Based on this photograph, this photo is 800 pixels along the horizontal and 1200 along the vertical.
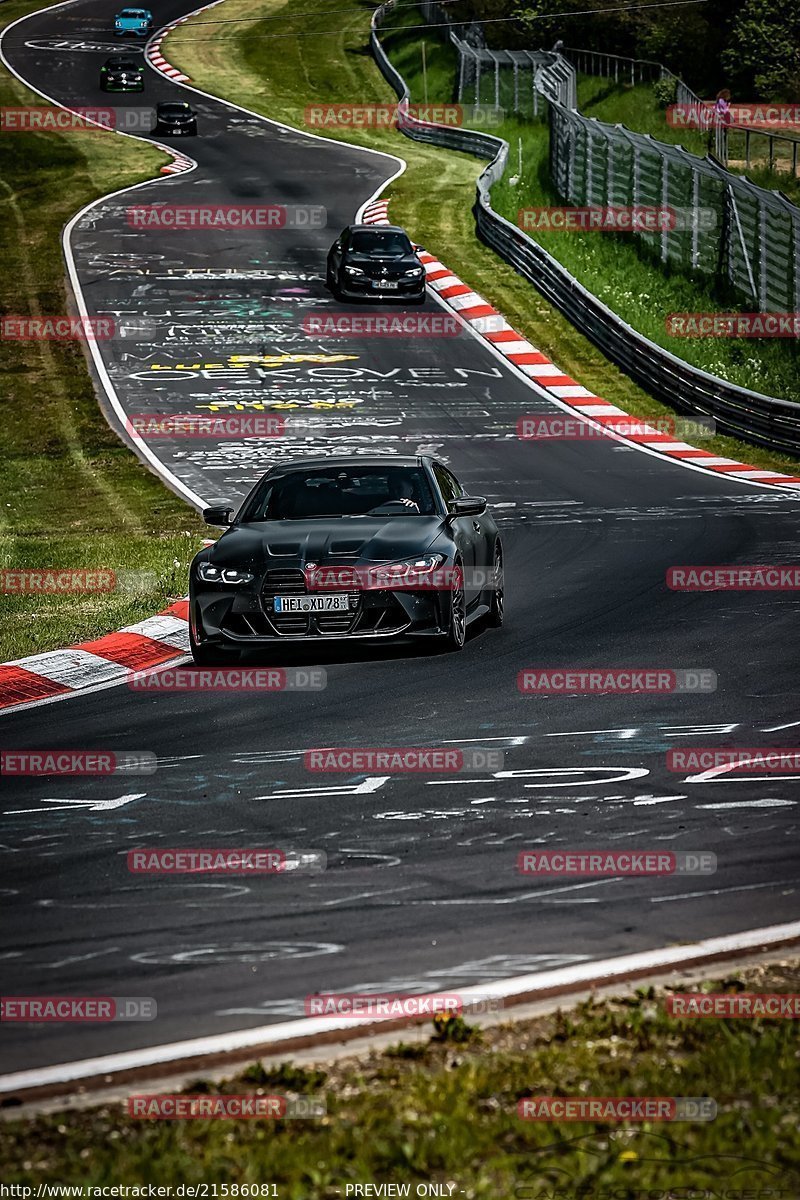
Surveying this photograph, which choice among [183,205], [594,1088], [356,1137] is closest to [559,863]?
[594,1088]

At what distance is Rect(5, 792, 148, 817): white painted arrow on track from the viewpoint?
8.15 m

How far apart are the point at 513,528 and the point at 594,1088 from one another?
14.2 meters

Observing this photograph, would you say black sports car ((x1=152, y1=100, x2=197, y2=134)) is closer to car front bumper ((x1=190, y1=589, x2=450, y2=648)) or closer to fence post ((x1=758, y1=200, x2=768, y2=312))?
fence post ((x1=758, y1=200, x2=768, y2=312))

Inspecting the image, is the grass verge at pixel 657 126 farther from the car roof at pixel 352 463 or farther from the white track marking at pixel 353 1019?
the white track marking at pixel 353 1019

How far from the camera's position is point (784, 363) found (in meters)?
28.6

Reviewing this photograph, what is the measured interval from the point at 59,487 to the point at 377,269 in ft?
46.9

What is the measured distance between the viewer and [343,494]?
1311 cm

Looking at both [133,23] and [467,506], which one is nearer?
[467,506]

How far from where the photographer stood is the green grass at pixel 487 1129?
13.6 ft

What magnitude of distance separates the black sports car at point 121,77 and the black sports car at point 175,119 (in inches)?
364

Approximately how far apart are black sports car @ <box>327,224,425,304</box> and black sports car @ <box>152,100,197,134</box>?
81.7ft

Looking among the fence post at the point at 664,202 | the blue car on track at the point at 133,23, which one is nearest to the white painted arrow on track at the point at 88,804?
the fence post at the point at 664,202

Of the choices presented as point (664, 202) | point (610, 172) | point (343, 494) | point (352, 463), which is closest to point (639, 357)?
point (664, 202)

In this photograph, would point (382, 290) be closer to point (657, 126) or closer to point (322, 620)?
point (657, 126)
